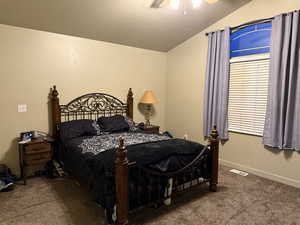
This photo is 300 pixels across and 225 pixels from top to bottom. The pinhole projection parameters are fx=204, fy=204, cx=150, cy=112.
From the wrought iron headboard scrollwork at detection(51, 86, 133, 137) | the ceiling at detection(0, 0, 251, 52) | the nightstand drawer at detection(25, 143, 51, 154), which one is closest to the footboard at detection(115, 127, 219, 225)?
the nightstand drawer at detection(25, 143, 51, 154)

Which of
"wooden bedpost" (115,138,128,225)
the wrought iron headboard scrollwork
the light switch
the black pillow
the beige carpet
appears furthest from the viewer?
the black pillow

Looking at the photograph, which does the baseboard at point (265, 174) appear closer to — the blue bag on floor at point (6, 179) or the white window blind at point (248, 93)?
the white window blind at point (248, 93)

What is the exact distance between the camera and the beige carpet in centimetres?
217

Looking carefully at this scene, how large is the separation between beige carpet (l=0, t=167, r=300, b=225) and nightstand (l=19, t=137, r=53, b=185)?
331 mm

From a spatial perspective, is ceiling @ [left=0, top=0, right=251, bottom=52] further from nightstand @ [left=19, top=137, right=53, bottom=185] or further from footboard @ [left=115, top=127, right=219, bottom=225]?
footboard @ [left=115, top=127, right=219, bottom=225]

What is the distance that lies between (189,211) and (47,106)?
8.93 ft

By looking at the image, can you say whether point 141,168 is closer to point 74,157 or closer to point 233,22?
point 74,157

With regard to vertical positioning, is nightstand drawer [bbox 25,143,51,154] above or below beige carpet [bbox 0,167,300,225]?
above

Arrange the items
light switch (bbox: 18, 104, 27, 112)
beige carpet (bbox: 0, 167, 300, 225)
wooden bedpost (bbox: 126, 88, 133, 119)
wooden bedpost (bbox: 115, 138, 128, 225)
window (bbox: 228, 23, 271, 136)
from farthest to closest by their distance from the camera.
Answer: wooden bedpost (bbox: 126, 88, 133, 119) < window (bbox: 228, 23, 271, 136) < light switch (bbox: 18, 104, 27, 112) < beige carpet (bbox: 0, 167, 300, 225) < wooden bedpost (bbox: 115, 138, 128, 225)

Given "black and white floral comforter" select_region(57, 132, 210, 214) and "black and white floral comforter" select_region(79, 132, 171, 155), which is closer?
"black and white floral comforter" select_region(57, 132, 210, 214)

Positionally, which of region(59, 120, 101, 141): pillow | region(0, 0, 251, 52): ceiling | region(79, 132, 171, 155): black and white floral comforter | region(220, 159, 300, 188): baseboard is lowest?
region(220, 159, 300, 188): baseboard

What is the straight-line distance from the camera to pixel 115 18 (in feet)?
10.8

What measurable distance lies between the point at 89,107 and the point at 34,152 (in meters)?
1.26

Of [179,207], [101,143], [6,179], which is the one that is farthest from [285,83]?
[6,179]
